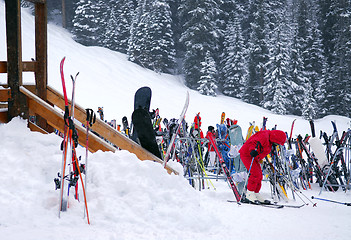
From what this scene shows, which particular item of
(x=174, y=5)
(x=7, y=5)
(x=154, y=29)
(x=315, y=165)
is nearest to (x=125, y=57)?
(x=154, y=29)

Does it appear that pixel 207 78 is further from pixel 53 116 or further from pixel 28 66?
pixel 53 116

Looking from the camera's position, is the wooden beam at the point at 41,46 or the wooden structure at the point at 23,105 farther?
the wooden beam at the point at 41,46

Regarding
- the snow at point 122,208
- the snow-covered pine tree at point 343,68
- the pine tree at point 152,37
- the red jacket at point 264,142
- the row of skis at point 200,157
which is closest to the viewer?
the snow at point 122,208

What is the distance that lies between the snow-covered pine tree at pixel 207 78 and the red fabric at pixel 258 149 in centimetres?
2179

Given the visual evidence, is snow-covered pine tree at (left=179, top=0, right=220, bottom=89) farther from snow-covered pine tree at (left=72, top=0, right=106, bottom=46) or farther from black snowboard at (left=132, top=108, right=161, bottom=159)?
black snowboard at (left=132, top=108, right=161, bottom=159)

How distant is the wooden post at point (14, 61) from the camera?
386 cm

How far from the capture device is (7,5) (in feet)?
12.5

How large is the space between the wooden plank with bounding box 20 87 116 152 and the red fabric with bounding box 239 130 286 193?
9.66 ft

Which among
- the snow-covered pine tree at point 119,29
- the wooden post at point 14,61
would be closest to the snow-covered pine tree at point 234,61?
the snow-covered pine tree at point 119,29

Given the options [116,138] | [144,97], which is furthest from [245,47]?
[116,138]

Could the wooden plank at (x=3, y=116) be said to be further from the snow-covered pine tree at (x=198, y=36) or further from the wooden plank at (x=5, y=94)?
the snow-covered pine tree at (x=198, y=36)

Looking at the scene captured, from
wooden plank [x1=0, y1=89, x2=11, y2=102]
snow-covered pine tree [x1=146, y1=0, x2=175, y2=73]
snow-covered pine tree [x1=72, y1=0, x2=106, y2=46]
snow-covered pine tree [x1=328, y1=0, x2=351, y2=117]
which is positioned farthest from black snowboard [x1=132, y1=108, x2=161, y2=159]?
snow-covered pine tree [x1=72, y1=0, x2=106, y2=46]

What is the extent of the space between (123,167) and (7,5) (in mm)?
2473

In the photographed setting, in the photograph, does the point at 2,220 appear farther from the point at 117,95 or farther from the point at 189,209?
the point at 117,95
